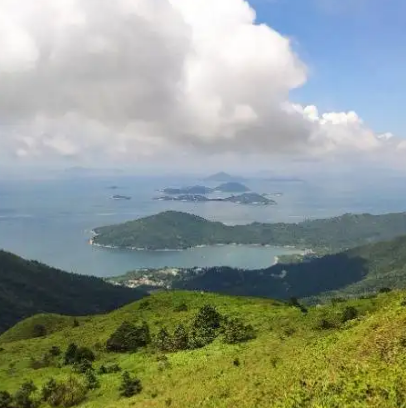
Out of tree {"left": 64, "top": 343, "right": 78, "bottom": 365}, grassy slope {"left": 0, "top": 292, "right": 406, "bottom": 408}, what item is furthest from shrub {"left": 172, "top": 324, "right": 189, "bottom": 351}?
tree {"left": 64, "top": 343, "right": 78, "bottom": 365}

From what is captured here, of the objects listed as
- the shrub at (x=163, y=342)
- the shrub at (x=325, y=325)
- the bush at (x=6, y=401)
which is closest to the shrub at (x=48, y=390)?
the bush at (x=6, y=401)

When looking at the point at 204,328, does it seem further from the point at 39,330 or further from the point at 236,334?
the point at 39,330

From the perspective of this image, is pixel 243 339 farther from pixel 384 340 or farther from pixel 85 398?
pixel 384 340

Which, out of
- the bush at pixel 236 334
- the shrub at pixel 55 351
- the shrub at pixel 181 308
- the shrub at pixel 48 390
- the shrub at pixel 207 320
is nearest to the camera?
the shrub at pixel 48 390

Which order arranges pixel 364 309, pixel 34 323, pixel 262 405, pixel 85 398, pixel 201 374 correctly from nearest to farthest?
pixel 262 405, pixel 201 374, pixel 85 398, pixel 364 309, pixel 34 323

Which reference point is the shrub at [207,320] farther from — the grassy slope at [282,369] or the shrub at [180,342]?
the grassy slope at [282,369]

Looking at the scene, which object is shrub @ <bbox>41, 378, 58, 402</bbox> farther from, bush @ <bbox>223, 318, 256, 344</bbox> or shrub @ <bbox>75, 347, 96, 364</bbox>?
bush @ <bbox>223, 318, 256, 344</bbox>

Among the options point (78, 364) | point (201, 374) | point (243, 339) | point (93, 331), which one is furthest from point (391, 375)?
point (93, 331)
